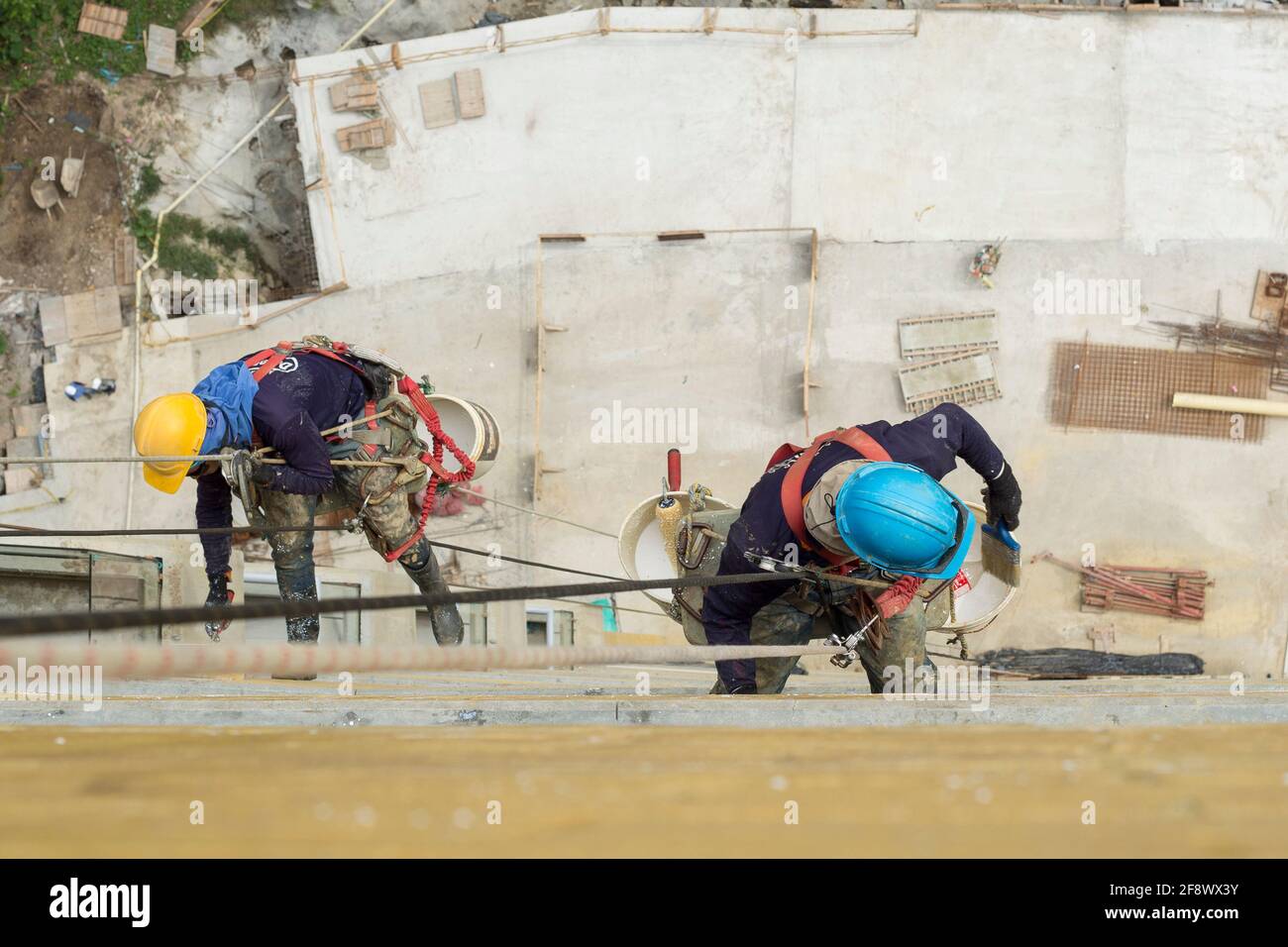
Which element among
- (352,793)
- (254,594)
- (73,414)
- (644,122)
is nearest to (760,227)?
(644,122)

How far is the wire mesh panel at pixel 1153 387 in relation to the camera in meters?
8.94

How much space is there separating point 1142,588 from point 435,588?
600 cm

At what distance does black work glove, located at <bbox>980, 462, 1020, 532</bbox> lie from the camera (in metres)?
4.85

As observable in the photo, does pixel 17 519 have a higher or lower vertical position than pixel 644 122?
lower

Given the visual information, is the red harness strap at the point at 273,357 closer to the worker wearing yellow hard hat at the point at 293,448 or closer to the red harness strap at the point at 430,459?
the worker wearing yellow hard hat at the point at 293,448

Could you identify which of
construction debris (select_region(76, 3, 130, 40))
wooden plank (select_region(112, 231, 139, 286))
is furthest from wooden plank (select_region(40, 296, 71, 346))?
construction debris (select_region(76, 3, 130, 40))

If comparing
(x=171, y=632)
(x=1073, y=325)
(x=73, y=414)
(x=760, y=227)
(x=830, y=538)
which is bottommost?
(x=171, y=632)

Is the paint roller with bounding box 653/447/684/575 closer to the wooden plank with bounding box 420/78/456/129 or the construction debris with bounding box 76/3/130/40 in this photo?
the wooden plank with bounding box 420/78/456/129

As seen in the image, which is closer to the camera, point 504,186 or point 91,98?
point 504,186

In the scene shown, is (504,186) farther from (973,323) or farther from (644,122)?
(973,323)

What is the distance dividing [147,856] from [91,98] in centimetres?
1079

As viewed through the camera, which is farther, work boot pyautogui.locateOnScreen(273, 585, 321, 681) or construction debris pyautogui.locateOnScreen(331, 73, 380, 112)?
construction debris pyautogui.locateOnScreen(331, 73, 380, 112)

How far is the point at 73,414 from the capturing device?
9.59m

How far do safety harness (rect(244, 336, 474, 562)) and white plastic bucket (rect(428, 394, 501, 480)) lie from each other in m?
0.42
